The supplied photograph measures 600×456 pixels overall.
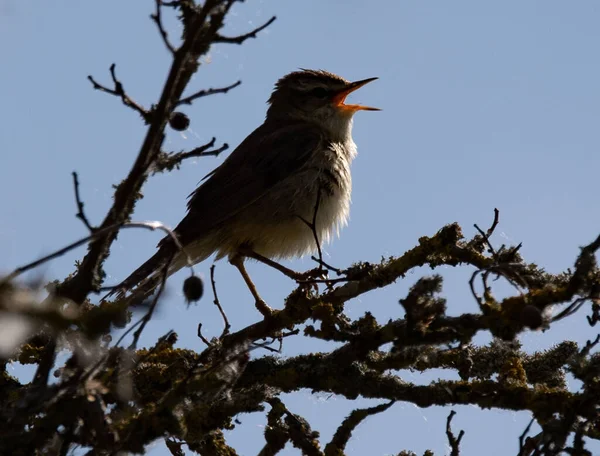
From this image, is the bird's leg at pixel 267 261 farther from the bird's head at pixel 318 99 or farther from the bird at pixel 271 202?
the bird's head at pixel 318 99

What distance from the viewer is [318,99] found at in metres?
6.82

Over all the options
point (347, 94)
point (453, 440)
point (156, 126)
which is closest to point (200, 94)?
point (156, 126)

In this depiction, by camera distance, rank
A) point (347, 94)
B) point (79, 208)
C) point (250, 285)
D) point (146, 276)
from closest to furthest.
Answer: point (79, 208) < point (146, 276) < point (250, 285) < point (347, 94)

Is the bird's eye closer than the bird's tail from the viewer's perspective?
No

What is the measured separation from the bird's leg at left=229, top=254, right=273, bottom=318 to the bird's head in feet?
4.25

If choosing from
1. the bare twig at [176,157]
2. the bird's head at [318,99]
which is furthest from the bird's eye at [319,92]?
the bare twig at [176,157]

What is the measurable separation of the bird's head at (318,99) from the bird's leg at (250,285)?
1295 mm

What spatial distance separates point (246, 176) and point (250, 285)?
2.61 feet

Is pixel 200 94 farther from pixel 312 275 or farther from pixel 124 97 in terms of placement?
Answer: pixel 312 275

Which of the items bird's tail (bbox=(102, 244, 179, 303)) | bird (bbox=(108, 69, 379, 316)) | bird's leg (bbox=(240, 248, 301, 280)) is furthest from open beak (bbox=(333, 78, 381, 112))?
bird's tail (bbox=(102, 244, 179, 303))

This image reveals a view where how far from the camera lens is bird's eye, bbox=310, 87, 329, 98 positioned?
22.4ft

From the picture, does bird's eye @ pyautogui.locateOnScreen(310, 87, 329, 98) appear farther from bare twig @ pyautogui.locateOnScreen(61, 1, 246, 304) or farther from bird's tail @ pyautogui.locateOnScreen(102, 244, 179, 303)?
bare twig @ pyautogui.locateOnScreen(61, 1, 246, 304)

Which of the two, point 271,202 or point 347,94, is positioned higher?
point 347,94

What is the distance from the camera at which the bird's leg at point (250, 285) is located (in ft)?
17.5
